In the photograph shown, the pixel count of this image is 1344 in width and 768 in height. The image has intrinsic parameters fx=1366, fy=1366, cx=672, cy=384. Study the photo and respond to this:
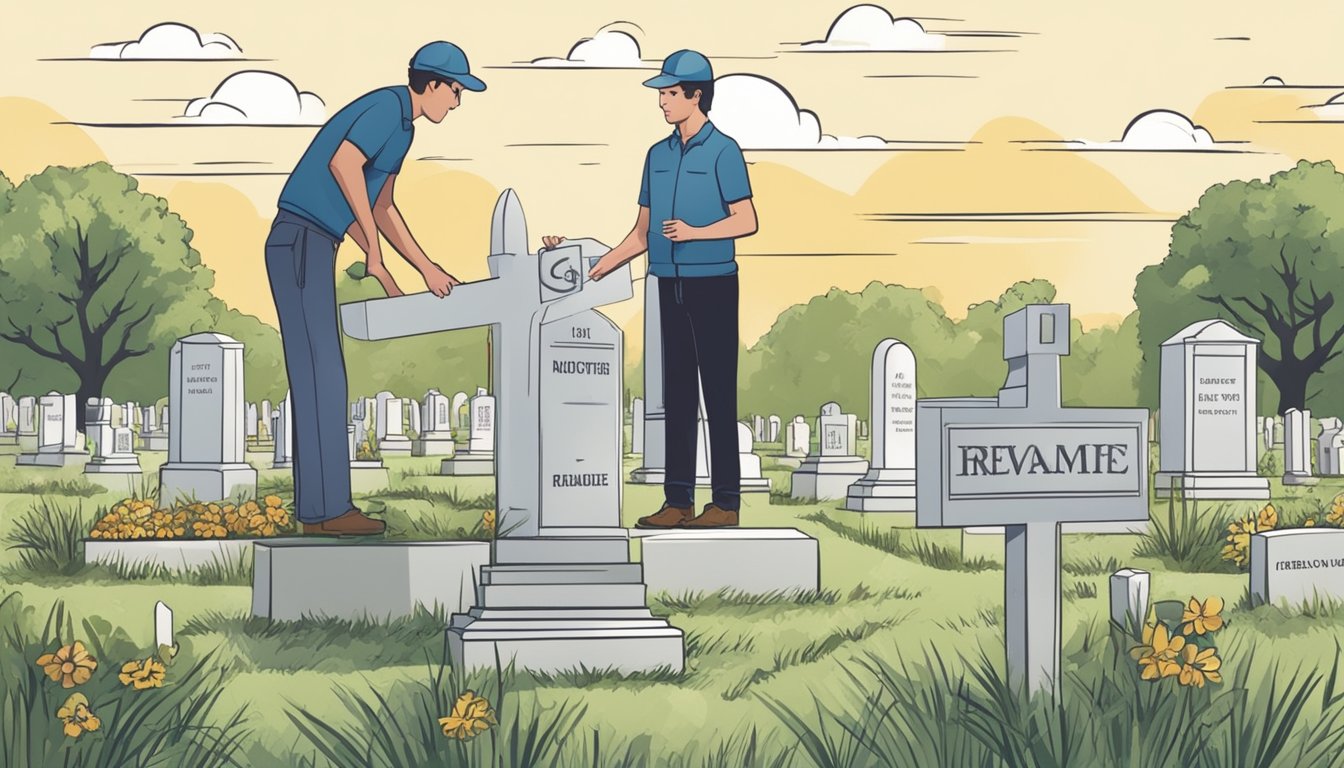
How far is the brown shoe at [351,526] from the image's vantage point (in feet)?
24.5

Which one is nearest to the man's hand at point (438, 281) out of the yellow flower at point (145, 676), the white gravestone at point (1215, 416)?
the yellow flower at point (145, 676)

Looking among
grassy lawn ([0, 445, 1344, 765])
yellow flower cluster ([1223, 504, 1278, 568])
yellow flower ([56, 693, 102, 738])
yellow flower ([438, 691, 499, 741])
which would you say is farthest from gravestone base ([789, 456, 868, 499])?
yellow flower ([56, 693, 102, 738])

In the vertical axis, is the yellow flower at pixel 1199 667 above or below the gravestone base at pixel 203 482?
below

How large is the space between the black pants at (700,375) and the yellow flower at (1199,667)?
3665 millimetres

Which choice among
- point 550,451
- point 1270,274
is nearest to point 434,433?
point 550,451

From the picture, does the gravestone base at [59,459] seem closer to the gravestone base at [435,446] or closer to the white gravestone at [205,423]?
the gravestone base at [435,446]

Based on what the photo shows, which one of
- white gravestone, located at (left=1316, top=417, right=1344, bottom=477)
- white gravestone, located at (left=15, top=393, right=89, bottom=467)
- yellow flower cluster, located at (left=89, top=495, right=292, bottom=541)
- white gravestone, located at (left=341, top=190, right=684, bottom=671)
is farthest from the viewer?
white gravestone, located at (left=15, top=393, right=89, bottom=467)

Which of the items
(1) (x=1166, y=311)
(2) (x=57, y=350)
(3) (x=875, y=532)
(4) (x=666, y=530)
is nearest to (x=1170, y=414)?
(3) (x=875, y=532)

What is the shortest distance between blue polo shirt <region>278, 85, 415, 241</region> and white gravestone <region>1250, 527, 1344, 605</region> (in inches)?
211

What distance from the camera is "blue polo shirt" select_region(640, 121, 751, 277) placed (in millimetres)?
7723

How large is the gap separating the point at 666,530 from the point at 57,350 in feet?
73.8

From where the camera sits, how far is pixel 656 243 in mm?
7949

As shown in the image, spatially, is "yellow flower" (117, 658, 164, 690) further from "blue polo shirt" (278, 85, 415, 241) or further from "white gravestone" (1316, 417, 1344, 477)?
"white gravestone" (1316, 417, 1344, 477)

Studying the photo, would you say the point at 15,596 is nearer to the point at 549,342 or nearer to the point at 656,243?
the point at 549,342
